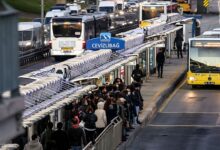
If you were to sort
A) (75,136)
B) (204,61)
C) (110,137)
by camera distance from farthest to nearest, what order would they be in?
(204,61) < (110,137) < (75,136)

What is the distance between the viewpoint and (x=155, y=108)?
30.7m

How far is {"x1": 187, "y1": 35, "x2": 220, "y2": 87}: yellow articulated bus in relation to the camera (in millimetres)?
37906

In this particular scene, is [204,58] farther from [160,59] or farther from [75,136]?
[75,136]

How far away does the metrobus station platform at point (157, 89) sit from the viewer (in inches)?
1048

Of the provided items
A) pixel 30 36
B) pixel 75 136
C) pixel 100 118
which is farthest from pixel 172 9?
pixel 75 136

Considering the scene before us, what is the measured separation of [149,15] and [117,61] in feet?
151

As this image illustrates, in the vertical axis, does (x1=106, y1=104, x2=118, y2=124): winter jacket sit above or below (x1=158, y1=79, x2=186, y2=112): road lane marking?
above

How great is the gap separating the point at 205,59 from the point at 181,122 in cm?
1021

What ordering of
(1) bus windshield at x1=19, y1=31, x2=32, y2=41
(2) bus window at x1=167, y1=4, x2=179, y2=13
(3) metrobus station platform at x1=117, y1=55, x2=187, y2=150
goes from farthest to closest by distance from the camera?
1. (2) bus window at x1=167, y1=4, x2=179, y2=13
2. (1) bus windshield at x1=19, y1=31, x2=32, y2=41
3. (3) metrobus station platform at x1=117, y1=55, x2=187, y2=150

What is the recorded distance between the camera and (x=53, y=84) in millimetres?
18578

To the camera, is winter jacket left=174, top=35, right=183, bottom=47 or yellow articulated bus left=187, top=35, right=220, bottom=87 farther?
winter jacket left=174, top=35, right=183, bottom=47

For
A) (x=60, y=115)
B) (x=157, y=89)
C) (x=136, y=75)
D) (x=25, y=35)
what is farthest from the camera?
(x=25, y=35)

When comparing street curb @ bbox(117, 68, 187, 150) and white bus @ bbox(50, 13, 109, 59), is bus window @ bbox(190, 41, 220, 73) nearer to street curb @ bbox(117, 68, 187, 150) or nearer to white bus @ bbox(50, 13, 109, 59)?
street curb @ bbox(117, 68, 187, 150)

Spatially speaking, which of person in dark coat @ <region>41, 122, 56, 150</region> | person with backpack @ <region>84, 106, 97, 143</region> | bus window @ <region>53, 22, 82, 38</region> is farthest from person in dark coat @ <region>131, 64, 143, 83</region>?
bus window @ <region>53, 22, 82, 38</region>
